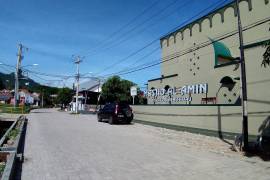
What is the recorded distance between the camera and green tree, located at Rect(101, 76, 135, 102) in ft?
168

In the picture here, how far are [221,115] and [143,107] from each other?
11930mm

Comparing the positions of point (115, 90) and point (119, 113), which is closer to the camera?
point (119, 113)

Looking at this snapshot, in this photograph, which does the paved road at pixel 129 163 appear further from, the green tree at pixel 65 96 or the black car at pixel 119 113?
the green tree at pixel 65 96

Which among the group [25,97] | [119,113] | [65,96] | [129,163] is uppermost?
[65,96]

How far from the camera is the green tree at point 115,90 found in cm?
5119

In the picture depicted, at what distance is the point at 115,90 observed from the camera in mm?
51562

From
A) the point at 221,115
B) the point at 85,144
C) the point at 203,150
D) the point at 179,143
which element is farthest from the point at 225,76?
the point at 85,144

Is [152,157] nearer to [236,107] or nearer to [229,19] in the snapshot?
[236,107]

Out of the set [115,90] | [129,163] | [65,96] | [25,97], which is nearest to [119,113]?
[129,163]

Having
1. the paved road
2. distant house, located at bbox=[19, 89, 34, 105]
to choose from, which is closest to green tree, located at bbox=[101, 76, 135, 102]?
distant house, located at bbox=[19, 89, 34, 105]

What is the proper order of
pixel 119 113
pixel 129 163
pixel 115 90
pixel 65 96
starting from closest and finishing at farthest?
pixel 129 163
pixel 119 113
pixel 115 90
pixel 65 96

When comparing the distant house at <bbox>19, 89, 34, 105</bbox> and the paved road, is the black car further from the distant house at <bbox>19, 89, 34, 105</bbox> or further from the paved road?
the distant house at <bbox>19, 89, 34, 105</bbox>

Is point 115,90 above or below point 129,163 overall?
above

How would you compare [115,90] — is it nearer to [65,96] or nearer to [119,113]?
[119,113]
